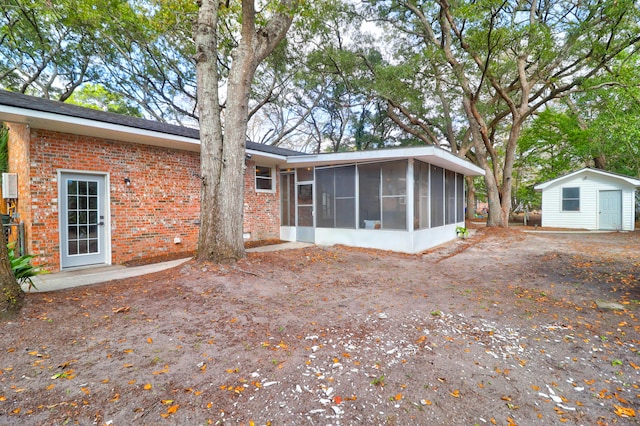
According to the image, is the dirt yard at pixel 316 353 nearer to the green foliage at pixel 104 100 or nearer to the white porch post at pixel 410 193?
the white porch post at pixel 410 193

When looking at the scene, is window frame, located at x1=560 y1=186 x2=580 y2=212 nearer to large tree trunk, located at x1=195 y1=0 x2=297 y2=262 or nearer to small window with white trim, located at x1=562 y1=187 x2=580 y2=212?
small window with white trim, located at x1=562 y1=187 x2=580 y2=212

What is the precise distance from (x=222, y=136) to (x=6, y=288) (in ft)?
11.8

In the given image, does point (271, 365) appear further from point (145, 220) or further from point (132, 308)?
point (145, 220)

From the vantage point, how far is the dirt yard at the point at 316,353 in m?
1.99

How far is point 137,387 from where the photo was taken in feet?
7.10

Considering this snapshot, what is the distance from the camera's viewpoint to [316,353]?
9.03 feet

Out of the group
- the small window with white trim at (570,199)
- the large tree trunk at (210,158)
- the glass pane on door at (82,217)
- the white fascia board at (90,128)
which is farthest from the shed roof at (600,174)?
the glass pane on door at (82,217)

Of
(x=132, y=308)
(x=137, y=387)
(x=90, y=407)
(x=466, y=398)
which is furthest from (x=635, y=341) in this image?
(x=132, y=308)

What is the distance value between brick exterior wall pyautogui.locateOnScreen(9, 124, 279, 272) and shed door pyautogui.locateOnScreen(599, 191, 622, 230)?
18.3 meters

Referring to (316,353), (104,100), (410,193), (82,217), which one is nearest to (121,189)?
(82,217)

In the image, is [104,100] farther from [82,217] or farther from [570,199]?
[570,199]

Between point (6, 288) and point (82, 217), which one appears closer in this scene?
point (6, 288)

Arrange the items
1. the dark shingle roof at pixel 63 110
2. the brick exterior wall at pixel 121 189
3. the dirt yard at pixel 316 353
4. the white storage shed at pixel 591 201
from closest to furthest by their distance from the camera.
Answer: the dirt yard at pixel 316 353 < the dark shingle roof at pixel 63 110 < the brick exterior wall at pixel 121 189 < the white storage shed at pixel 591 201

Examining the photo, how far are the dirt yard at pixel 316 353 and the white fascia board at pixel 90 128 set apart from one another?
10.1 feet
